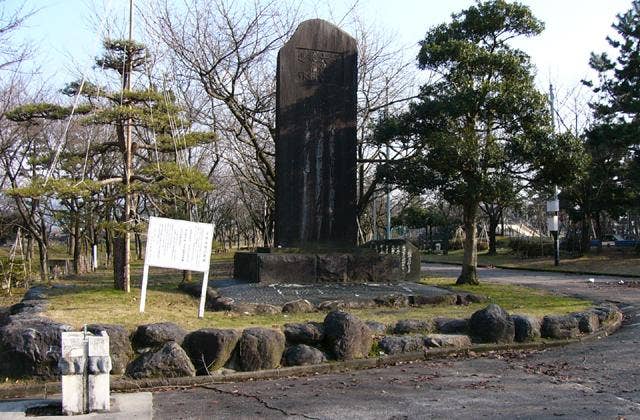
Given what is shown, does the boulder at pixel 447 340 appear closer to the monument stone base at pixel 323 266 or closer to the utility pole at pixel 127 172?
the monument stone base at pixel 323 266

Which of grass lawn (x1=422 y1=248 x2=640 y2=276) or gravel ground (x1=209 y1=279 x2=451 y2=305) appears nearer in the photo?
gravel ground (x1=209 y1=279 x2=451 y2=305)

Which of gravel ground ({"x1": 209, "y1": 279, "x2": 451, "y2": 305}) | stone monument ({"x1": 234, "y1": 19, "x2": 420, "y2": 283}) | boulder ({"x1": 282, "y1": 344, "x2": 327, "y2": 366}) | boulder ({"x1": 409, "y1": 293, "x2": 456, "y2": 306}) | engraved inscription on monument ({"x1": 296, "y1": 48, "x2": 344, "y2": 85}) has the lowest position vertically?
boulder ({"x1": 282, "y1": 344, "x2": 327, "y2": 366})

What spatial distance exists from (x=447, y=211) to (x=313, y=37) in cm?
4409

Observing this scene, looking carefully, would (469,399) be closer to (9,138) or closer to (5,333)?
(5,333)

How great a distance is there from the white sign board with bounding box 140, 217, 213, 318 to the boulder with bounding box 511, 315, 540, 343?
14.9 feet

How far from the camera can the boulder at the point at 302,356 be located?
24.3 ft

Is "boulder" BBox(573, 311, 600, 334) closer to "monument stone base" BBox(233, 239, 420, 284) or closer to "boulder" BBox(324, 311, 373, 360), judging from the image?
"boulder" BBox(324, 311, 373, 360)

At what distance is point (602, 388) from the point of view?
20.9ft

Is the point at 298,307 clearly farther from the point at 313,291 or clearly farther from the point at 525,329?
the point at 525,329

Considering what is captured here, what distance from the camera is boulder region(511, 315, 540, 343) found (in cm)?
871

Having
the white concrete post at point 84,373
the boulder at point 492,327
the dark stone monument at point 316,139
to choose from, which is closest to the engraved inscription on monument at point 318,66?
the dark stone monument at point 316,139

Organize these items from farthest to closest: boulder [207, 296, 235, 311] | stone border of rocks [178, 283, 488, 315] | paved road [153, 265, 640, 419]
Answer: boulder [207, 296, 235, 311]
stone border of rocks [178, 283, 488, 315]
paved road [153, 265, 640, 419]

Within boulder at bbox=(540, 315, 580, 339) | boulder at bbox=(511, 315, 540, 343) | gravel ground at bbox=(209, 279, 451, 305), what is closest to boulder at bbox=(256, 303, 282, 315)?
gravel ground at bbox=(209, 279, 451, 305)

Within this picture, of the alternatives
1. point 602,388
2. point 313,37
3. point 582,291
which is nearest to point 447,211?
point 582,291
